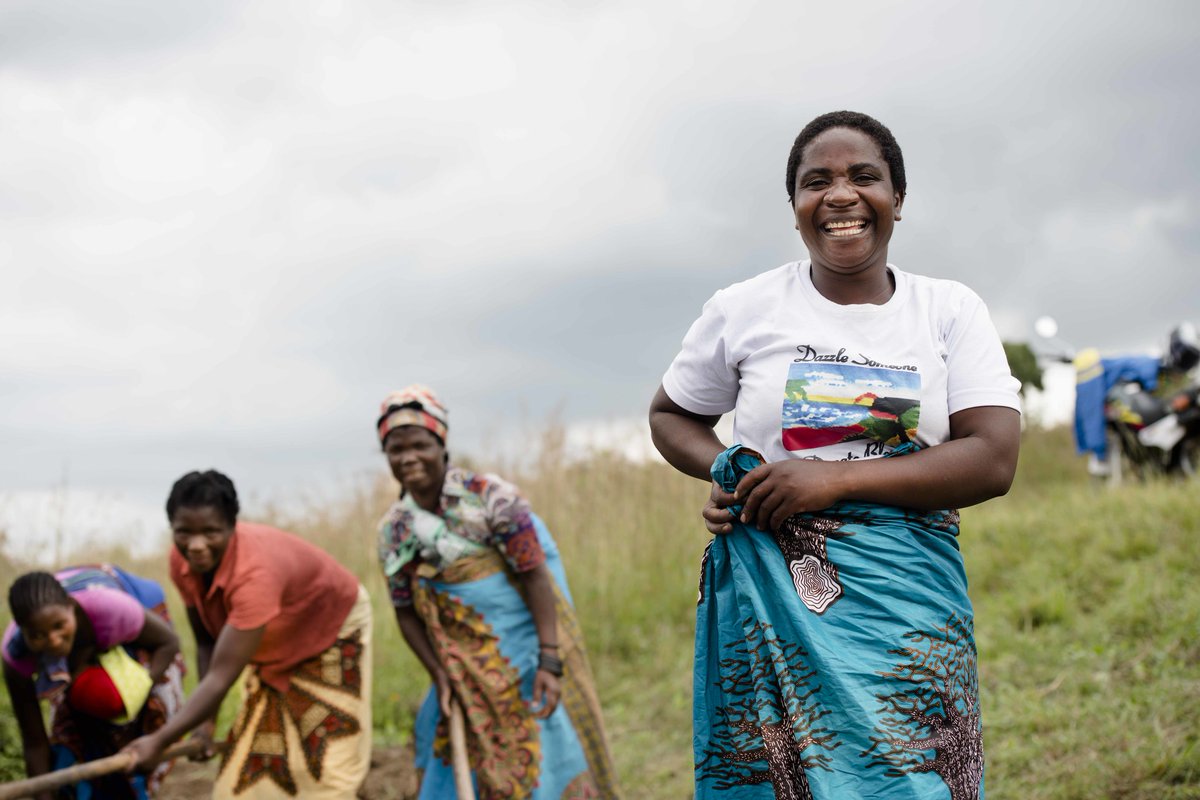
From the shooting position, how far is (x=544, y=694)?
14.0 feet

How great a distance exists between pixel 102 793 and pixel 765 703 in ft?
11.1

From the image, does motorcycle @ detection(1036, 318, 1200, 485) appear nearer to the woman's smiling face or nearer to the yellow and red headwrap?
the yellow and red headwrap

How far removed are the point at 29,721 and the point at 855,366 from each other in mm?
3624

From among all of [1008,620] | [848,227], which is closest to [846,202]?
[848,227]

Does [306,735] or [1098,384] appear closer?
[306,735]

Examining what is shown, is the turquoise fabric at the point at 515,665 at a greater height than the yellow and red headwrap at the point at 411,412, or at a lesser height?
lesser

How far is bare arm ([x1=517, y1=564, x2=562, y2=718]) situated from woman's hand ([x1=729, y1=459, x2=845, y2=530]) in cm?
222

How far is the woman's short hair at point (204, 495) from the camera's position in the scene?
4066 millimetres

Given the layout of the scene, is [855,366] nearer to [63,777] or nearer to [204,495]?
[204,495]

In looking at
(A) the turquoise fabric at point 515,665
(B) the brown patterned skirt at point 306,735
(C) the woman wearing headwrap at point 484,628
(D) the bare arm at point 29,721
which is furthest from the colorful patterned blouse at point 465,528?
(D) the bare arm at point 29,721

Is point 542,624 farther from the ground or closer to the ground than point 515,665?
farther from the ground

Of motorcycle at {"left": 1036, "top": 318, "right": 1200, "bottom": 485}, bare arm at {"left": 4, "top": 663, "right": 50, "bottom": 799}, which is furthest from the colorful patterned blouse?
motorcycle at {"left": 1036, "top": 318, "right": 1200, "bottom": 485}

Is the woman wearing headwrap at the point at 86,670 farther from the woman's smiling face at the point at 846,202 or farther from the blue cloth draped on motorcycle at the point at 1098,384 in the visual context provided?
the blue cloth draped on motorcycle at the point at 1098,384

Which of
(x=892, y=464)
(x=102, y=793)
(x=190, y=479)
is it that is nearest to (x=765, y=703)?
(x=892, y=464)
